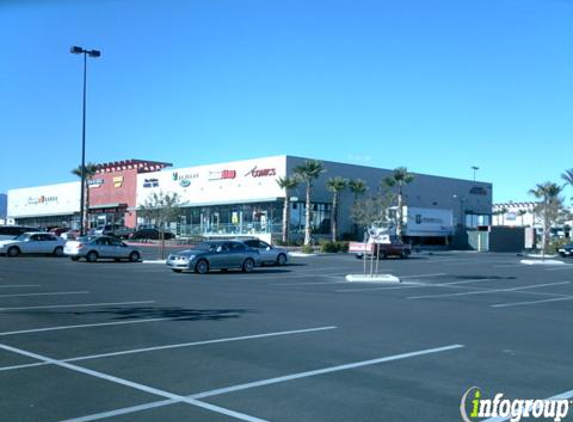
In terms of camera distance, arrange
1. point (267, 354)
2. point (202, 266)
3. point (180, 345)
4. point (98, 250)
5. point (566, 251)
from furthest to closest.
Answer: point (566, 251) < point (98, 250) < point (202, 266) < point (180, 345) < point (267, 354)

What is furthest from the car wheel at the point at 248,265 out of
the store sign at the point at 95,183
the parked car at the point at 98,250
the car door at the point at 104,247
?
the store sign at the point at 95,183

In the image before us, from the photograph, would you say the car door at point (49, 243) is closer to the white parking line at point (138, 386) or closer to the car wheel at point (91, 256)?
the car wheel at point (91, 256)

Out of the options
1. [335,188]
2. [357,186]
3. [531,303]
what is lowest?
[531,303]

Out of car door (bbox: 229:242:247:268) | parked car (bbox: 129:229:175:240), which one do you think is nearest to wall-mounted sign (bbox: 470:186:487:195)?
parked car (bbox: 129:229:175:240)

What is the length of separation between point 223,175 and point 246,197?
14.3ft

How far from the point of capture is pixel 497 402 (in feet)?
23.1

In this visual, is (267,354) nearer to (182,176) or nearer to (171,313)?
(171,313)

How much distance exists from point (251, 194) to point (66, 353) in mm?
55045

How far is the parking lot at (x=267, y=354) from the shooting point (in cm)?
679

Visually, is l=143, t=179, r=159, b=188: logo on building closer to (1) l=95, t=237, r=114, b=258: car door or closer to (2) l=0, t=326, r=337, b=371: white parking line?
(1) l=95, t=237, r=114, b=258: car door

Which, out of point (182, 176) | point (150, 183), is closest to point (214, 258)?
point (182, 176)

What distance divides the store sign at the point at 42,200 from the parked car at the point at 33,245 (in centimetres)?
5411

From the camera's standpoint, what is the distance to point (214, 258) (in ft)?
95.5

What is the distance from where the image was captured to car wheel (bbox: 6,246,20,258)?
129ft
